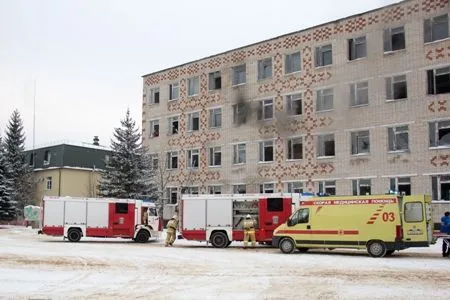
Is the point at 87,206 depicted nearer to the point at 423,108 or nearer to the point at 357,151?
the point at 357,151

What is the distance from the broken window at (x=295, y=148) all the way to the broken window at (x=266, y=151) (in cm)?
165

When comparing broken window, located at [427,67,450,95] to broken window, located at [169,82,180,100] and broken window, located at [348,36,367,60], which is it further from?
broken window, located at [169,82,180,100]

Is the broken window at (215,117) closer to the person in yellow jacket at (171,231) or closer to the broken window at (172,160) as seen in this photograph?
the broken window at (172,160)

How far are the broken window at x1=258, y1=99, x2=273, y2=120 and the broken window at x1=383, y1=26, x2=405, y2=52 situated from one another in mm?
10401

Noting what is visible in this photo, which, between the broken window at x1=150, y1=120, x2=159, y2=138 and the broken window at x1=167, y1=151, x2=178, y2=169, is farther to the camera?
the broken window at x1=150, y1=120, x2=159, y2=138

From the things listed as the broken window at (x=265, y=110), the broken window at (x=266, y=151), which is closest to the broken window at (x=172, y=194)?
the broken window at (x=266, y=151)

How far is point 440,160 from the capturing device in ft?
103

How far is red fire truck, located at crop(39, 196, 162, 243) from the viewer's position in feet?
101

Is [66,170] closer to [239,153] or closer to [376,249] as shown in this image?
[239,153]

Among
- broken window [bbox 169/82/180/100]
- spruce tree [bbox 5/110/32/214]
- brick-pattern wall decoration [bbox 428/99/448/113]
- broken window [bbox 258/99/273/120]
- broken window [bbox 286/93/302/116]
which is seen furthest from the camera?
spruce tree [bbox 5/110/32/214]

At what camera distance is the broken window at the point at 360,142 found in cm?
3469

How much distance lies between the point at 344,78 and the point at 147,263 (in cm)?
1412

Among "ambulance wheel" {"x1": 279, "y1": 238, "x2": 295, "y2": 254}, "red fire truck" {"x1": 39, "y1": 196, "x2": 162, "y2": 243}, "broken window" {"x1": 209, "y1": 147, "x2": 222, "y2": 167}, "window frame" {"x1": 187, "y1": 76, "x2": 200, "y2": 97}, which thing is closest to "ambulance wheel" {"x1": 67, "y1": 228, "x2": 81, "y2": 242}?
"red fire truck" {"x1": 39, "y1": 196, "x2": 162, "y2": 243}

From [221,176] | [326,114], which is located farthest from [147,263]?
[221,176]
